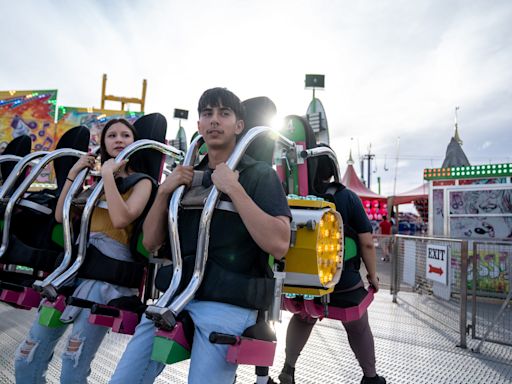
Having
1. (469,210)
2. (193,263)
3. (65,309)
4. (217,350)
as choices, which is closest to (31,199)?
(65,309)

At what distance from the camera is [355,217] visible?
2.55m

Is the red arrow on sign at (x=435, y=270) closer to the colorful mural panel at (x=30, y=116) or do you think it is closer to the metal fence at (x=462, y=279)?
the metal fence at (x=462, y=279)

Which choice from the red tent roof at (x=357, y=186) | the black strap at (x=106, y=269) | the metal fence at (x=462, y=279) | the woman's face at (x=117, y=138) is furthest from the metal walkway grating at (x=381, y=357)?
the red tent roof at (x=357, y=186)

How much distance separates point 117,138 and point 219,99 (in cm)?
85

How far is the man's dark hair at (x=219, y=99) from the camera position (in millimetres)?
1529

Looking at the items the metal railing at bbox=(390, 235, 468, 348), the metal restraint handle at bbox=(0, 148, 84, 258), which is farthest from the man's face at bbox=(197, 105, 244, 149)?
the metal railing at bbox=(390, 235, 468, 348)

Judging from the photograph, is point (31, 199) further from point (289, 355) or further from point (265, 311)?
point (289, 355)

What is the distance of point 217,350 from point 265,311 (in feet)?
0.74

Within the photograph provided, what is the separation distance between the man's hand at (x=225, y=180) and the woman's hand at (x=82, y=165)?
103 centimetres

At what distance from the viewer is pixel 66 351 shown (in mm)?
1665

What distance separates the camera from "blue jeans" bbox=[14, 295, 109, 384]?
1.66 m

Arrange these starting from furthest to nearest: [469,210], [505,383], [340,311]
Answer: [469,210]
[505,383]
[340,311]

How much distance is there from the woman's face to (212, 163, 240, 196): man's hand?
1009 mm

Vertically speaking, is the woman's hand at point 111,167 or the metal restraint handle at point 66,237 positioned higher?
the woman's hand at point 111,167
